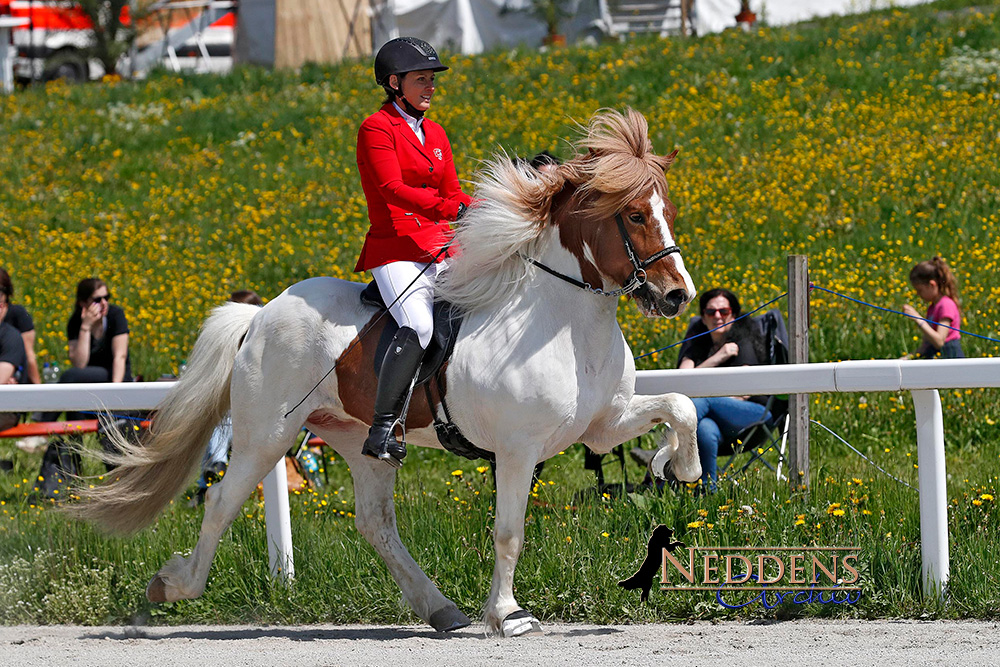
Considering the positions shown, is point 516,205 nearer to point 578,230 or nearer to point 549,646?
point 578,230

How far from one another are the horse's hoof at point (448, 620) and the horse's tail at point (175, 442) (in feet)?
4.58

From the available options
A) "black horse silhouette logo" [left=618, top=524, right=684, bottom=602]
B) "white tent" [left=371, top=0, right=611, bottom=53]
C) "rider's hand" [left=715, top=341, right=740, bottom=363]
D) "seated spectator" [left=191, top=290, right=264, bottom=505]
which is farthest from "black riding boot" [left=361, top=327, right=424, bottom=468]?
"white tent" [left=371, top=0, right=611, bottom=53]

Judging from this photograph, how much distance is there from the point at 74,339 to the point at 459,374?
16.6 ft

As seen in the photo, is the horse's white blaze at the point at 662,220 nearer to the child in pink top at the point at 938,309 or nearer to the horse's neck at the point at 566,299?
the horse's neck at the point at 566,299

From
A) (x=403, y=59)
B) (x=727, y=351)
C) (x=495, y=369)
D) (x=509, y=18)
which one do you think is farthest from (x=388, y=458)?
(x=509, y=18)

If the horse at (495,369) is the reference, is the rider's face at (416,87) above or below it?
above

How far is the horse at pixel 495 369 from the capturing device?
4.89m

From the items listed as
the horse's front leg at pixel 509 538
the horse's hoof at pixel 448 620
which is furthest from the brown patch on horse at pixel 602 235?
the horse's hoof at pixel 448 620

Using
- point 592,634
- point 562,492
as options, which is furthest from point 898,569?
point 562,492

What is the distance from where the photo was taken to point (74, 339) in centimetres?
916

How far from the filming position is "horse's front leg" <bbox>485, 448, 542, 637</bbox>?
4980 mm

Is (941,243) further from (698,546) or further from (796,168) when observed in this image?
(698,546)

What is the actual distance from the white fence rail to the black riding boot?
42.7 inches

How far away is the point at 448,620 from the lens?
213 inches
